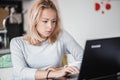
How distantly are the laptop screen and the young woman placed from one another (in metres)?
0.39

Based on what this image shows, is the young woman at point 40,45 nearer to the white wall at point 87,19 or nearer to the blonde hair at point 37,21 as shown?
the blonde hair at point 37,21

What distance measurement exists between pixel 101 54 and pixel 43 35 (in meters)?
0.66

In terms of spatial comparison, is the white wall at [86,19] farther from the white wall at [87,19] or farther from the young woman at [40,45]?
the young woman at [40,45]

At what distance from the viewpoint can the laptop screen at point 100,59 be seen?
1.12 m

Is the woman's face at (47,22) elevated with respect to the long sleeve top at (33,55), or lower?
elevated

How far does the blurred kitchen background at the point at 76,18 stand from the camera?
11.1 feet

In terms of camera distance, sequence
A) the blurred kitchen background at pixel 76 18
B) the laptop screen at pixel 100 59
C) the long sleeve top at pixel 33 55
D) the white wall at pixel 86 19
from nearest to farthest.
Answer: the laptop screen at pixel 100 59 → the long sleeve top at pixel 33 55 → the blurred kitchen background at pixel 76 18 → the white wall at pixel 86 19

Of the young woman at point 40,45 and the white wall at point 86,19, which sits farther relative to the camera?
the white wall at point 86,19

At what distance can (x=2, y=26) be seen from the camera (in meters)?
3.35

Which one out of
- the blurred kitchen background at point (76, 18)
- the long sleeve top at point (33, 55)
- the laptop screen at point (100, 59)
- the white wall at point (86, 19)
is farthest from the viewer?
the white wall at point (86, 19)

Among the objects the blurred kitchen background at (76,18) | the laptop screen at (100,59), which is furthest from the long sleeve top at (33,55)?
the blurred kitchen background at (76,18)

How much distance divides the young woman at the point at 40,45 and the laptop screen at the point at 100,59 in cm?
39

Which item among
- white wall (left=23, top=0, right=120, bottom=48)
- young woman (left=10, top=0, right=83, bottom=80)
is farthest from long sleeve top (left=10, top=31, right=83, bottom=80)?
white wall (left=23, top=0, right=120, bottom=48)

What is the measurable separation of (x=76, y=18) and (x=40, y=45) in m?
2.28
